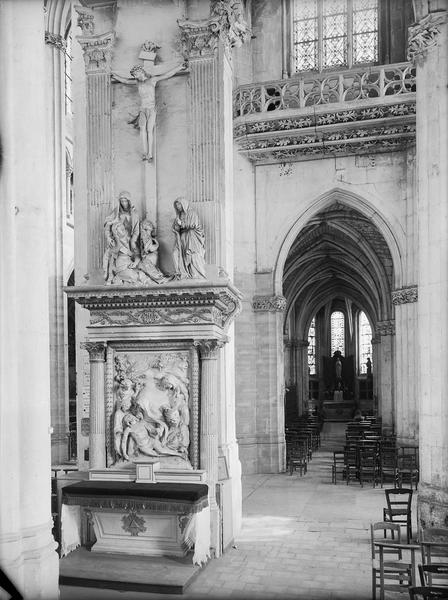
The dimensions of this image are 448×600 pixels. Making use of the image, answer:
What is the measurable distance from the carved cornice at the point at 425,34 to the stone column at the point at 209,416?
19.8ft

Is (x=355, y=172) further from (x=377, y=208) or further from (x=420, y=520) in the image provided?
(x=420, y=520)

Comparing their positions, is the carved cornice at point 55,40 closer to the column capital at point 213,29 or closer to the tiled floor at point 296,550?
the column capital at point 213,29

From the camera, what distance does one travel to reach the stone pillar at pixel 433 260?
37.2ft

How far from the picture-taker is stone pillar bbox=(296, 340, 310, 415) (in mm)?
39662

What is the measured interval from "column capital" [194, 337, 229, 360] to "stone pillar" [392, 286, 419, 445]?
35.6 ft

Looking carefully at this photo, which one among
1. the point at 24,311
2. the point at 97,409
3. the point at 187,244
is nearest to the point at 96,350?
the point at 97,409

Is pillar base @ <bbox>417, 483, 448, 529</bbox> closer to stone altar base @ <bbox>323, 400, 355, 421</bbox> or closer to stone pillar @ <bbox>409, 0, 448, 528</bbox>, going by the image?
stone pillar @ <bbox>409, 0, 448, 528</bbox>

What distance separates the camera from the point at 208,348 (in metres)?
11.3

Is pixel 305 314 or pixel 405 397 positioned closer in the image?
pixel 405 397

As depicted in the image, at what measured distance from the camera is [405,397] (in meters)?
20.8

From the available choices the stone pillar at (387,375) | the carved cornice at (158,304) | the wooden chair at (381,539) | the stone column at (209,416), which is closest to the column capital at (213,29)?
the carved cornice at (158,304)

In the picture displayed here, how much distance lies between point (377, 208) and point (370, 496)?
845 centimetres

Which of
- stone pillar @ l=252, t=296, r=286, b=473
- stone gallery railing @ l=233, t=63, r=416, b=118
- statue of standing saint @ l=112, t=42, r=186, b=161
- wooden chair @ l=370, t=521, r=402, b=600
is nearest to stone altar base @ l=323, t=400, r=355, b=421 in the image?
stone pillar @ l=252, t=296, r=286, b=473

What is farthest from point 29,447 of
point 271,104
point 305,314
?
point 305,314
